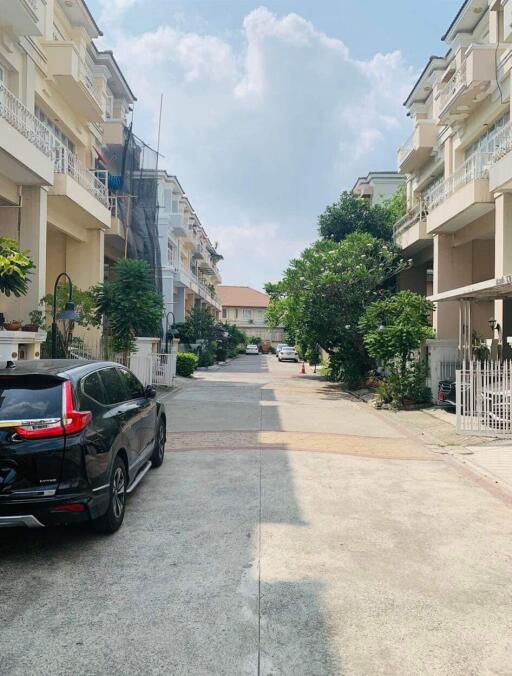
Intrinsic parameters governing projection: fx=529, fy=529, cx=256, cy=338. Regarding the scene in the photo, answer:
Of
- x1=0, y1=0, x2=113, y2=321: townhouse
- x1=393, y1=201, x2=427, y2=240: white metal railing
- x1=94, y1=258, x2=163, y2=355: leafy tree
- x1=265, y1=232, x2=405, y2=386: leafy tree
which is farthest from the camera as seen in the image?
x1=265, y1=232, x2=405, y2=386: leafy tree

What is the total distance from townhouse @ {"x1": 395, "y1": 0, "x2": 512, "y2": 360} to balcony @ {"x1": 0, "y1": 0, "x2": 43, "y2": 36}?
10616 mm

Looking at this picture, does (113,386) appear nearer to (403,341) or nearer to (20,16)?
(403,341)

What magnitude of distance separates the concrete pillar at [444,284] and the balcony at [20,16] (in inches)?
480

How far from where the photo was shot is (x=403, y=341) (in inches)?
539

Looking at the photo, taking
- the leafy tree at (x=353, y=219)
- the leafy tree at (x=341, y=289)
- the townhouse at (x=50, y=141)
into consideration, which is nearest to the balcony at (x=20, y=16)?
the townhouse at (x=50, y=141)

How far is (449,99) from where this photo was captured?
1524 centimetres

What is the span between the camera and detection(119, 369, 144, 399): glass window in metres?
6.17

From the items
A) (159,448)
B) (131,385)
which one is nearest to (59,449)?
(131,385)

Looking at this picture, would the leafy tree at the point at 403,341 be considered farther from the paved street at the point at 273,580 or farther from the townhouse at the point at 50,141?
the townhouse at the point at 50,141

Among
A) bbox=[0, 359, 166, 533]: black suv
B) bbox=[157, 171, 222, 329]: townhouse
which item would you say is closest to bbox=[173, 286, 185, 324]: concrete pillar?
bbox=[157, 171, 222, 329]: townhouse

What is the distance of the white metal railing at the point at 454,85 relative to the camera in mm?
14129

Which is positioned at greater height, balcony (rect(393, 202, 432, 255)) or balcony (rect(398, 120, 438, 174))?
balcony (rect(398, 120, 438, 174))

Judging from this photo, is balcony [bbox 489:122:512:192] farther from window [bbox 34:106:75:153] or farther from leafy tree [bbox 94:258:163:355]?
window [bbox 34:106:75:153]

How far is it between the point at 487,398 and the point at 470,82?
347 inches
